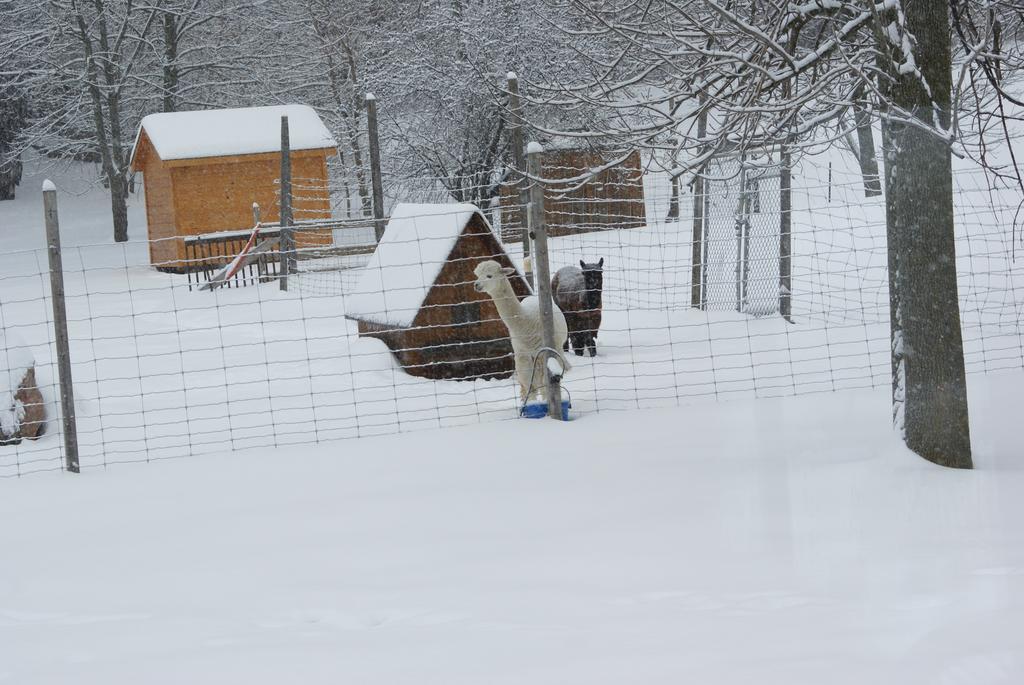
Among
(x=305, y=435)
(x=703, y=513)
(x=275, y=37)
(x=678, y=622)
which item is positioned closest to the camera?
(x=678, y=622)

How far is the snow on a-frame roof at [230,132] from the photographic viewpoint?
19.6m

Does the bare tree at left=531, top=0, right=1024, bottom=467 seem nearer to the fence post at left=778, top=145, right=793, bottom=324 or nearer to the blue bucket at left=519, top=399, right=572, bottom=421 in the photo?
A: the blue bucket at left=519, top=399, right=572, bottom=421

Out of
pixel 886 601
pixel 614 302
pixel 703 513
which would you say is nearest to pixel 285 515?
pixel 703 513

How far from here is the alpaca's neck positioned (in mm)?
7477

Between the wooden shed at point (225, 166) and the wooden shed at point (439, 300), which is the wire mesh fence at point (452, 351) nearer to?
the wooden shed at point (439, 300)

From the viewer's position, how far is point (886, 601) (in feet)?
11.8

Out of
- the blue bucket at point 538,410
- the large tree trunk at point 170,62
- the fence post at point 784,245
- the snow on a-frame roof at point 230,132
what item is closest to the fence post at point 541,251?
the blue bucket at point 538,410

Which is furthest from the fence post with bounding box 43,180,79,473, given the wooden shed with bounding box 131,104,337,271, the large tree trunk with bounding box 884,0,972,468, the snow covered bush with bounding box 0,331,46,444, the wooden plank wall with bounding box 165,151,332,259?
the wooden plank wall with bounding box 165,151,332,259

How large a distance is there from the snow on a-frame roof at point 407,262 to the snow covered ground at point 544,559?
2.30m

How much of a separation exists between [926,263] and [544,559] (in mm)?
2276

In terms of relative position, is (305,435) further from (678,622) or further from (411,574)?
(678,622)

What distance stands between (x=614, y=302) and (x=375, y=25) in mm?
15694

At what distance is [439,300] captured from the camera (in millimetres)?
8695

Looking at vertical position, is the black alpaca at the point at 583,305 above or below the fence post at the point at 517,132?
below
